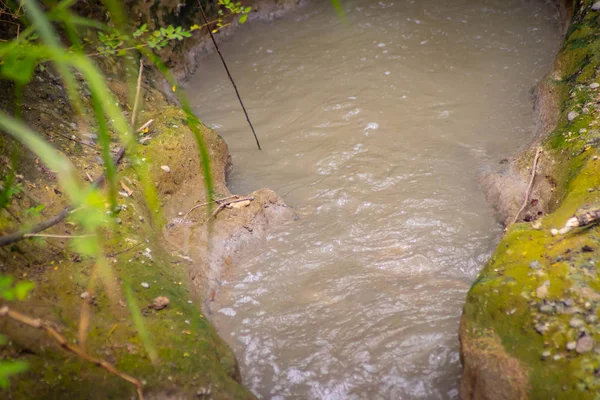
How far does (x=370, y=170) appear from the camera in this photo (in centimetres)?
448

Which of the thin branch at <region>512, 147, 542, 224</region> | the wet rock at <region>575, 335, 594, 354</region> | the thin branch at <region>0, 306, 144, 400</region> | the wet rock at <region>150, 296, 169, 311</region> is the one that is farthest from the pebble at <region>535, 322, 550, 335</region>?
the wet rock at <region>150, 296, 169, 311</region>

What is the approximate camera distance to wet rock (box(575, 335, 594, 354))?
2178 millimetres

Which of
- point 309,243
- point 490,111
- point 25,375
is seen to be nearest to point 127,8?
point 309,243

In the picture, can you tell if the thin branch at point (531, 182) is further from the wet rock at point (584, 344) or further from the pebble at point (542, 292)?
the wet rock at point (584, 344)

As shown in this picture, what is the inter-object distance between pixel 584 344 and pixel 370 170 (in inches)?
100

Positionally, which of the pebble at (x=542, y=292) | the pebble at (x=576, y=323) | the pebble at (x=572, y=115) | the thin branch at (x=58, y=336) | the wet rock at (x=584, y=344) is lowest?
the wet rock at (x=584, y=344)

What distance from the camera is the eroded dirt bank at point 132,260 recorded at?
7.57 feet

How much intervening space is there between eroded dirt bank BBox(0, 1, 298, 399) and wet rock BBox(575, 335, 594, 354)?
1647 millimetres

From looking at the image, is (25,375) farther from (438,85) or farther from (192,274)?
(438,85)

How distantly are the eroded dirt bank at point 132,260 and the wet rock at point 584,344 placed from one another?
64.9 inches

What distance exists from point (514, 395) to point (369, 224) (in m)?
1.85

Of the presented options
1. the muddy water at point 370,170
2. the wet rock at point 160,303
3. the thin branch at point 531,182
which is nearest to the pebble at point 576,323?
the muddy water at point 370,170

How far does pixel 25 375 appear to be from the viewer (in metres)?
2.18

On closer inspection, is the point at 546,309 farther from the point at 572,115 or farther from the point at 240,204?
the point at 240,204
